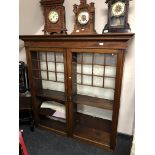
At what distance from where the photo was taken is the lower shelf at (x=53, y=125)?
224cm

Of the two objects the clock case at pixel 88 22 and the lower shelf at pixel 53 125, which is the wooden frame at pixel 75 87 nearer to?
the lower shelf at pixel 53 125

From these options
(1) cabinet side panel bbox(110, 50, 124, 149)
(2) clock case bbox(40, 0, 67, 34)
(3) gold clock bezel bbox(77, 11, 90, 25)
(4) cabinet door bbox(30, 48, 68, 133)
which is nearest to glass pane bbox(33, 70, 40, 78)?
(4) cabinet door bbox(30, 48, 68, 133)

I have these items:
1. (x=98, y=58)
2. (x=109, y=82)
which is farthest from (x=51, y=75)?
(x=109, y=82)

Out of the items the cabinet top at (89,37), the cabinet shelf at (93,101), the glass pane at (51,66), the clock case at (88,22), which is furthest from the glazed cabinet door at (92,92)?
the glass pane at (51,66)

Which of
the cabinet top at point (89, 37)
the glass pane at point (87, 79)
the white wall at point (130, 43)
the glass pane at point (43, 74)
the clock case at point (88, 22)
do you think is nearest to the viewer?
the cabinet top at point (89, 37)

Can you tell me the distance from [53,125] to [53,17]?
1.58m

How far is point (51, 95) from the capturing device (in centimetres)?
220

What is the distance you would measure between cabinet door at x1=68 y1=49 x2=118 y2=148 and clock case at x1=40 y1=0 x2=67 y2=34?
0.40 metres

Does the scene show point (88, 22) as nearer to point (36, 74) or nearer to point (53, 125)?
point (36, 74)

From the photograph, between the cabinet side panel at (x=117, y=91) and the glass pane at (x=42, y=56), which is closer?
the cabinet side panel at (x=117, y=91)

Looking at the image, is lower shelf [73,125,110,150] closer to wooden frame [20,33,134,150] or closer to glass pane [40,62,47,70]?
wooden frame [20,33,134,150]

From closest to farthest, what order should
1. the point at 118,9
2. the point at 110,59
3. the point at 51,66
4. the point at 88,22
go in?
the point at 118,9 → the point at 88,22 → the point at 110,59 → the point at 51,66

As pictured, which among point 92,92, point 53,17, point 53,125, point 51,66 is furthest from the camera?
point 53,125
